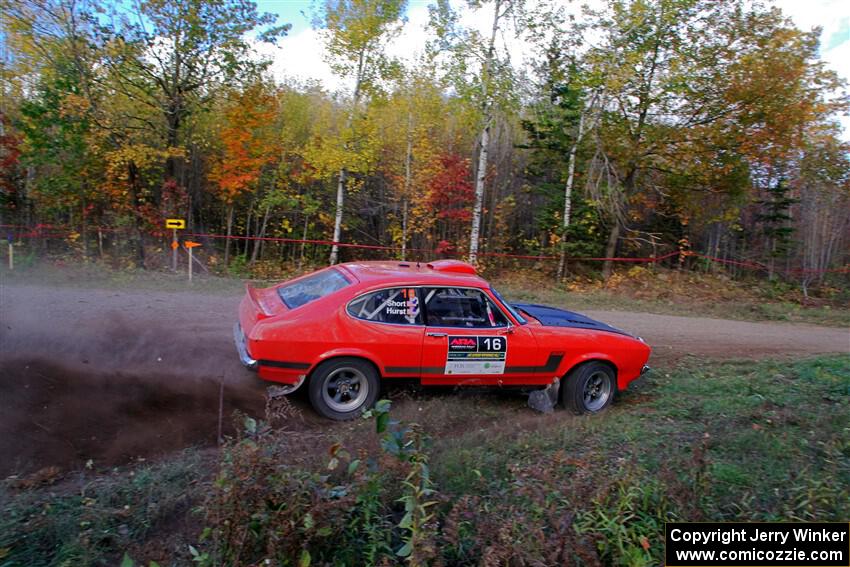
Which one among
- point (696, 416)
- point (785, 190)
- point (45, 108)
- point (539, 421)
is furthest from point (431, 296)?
point (785, 190)

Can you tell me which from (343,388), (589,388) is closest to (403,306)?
(343,388)

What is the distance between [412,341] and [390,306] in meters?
0.44

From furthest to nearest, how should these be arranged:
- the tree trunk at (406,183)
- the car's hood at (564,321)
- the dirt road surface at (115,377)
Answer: the tree trunk at (406,183)
the car's hood at (564,321)
the dirt road surface at (115,377)

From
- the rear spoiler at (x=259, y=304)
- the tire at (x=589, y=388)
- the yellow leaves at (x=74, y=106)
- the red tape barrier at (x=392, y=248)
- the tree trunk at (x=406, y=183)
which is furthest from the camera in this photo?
the tree trunk at (x=406, y=183)

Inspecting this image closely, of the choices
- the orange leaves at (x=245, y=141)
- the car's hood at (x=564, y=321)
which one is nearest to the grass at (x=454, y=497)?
the car's hood at (x=564, y=321)

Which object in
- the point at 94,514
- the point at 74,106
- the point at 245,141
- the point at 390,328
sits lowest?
the point at 94,514

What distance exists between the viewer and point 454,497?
357 centimetres

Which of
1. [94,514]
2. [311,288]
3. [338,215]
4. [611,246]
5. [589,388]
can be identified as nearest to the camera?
[94,514]

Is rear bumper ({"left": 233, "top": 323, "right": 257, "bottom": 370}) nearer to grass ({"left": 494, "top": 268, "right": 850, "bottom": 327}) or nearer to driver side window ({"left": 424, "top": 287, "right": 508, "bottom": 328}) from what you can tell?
driver side window ({"left": 424, "top": 287, "right": 508, "bottom": 328})

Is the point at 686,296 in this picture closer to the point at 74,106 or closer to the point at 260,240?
the point at 260,240

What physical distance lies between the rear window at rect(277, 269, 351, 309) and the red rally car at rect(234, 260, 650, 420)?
21 mm

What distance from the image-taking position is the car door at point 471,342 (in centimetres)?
589

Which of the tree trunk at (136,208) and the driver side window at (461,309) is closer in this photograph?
the driver side window at (461,309)

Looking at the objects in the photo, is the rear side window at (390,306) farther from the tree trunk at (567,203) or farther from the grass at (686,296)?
the tree trunk at (567,203)
